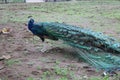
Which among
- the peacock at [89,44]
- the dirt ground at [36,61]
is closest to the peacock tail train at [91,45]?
the peacock at [89,44]

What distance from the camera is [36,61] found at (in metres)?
5.64

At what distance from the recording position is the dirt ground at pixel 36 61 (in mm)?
4930

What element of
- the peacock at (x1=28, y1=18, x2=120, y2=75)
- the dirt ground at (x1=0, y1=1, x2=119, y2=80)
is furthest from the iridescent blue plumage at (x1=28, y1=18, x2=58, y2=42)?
the dirt ground at (x1=0, y1=1, x2=119, y2=80)

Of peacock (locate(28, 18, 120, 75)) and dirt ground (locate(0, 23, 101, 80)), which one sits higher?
peacock (locate(28, 18, 120, 75))

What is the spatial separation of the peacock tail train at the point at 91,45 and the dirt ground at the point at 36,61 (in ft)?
0.52

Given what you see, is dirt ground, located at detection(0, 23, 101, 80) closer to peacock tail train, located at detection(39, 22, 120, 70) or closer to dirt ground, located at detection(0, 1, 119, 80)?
dirt ground, located at detection(0, 1, 119, 80)

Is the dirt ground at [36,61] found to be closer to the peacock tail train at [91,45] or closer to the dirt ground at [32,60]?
the dirt ground at [32,60]

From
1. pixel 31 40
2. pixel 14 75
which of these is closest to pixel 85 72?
pixel 14 75

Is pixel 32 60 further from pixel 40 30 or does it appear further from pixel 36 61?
pixel 40 30

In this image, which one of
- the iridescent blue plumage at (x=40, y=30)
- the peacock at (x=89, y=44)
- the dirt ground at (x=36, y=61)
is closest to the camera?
the dirt ground at (x=36, y=61)

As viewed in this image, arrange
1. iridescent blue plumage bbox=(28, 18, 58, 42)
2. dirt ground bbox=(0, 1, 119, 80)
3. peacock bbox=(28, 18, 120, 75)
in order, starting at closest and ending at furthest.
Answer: dirt ground bbox=(0, 1, 119, 80) < peacock bbox=(28, 18, 120, 75) < iridescent blue plumage bbox=(28, 18, 58, 42)

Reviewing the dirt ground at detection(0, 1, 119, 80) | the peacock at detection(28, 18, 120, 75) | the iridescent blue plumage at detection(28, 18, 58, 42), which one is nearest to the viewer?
the dirt ground at detection(0, 1, 119, 80)

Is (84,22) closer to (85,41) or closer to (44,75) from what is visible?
(85,41)

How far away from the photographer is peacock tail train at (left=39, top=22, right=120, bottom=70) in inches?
200
